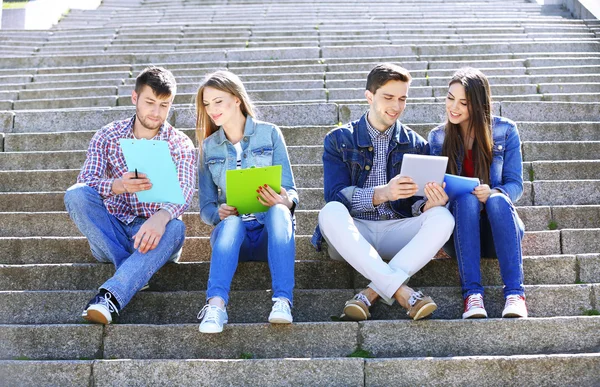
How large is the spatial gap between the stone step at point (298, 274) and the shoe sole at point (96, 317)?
61 cm

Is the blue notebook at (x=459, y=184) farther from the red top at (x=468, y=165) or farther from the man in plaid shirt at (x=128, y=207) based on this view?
the man in plaid shirt at (x=128, y=207)

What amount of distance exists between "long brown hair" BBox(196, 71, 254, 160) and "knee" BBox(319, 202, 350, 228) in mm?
805

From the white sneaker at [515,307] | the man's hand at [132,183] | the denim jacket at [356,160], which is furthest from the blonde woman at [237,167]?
the white sneaker at [515,307]

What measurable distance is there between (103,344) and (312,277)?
4.01ft

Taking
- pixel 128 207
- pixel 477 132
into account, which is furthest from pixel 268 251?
pixel 477 132

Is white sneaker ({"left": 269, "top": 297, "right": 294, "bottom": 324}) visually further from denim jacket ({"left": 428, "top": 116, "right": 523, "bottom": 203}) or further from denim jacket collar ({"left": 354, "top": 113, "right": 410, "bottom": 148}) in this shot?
denim jacket ({"left": 428, "top": 116, "right": 523, "bottom": 203})

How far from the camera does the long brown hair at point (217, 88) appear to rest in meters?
4.68

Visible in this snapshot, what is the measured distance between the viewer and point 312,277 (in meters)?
4.78

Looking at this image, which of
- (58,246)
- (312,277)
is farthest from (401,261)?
(58,246)

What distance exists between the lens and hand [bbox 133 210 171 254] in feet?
14.1

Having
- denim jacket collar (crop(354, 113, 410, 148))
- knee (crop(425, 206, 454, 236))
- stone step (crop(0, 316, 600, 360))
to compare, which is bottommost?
stone step (crop(0, 316, 600, 360))

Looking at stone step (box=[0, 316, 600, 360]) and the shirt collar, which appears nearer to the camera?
stone step (box=[0, 316, 600, 360])

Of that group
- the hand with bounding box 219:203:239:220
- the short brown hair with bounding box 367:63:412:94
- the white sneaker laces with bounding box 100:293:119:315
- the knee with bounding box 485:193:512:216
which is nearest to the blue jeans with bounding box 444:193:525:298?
the knee with bounding box 485:193:512:216

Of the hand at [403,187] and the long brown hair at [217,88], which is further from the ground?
the long brown hair at [217,88]
